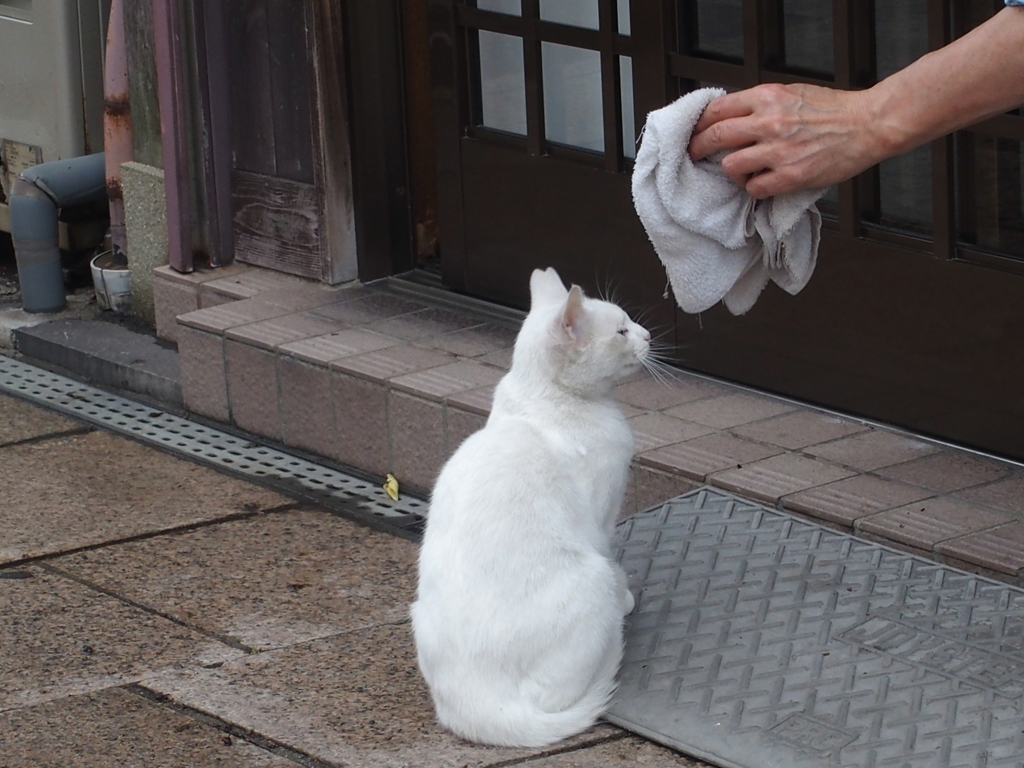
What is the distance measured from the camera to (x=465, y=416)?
4.79 m

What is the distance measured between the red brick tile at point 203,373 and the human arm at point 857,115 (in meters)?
2.94

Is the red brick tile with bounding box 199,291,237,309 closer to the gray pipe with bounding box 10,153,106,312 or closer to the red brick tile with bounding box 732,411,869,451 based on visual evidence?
the gray pipe with bounding box 10,153,106,312

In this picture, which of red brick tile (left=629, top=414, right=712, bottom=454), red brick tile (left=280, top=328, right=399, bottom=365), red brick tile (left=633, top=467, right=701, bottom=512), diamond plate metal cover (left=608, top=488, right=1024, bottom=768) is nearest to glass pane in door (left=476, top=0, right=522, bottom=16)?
red brick tile (left=280, top=328, right=399, bottom=365)

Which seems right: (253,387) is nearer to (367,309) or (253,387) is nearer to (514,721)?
(367,309)

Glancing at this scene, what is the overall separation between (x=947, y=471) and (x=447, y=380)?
159 centimetres

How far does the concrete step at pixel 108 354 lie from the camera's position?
605 cm

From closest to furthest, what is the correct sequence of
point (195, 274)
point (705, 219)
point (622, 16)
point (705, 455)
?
point (705, 219), point (705, 455), point (622, 16), point (195, 274)

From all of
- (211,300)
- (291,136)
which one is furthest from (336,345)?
(291,136)

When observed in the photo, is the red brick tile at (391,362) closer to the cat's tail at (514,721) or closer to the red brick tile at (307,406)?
the red brick tile at (307,406)

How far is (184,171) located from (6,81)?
168 cm

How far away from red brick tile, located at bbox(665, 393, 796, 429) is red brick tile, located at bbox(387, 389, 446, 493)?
0.74m

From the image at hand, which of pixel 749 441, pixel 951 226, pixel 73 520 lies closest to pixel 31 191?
pixel 73 520

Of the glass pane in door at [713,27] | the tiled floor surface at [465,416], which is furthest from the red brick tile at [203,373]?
the glass pane in door at [713,27]

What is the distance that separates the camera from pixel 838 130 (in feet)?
9.34
